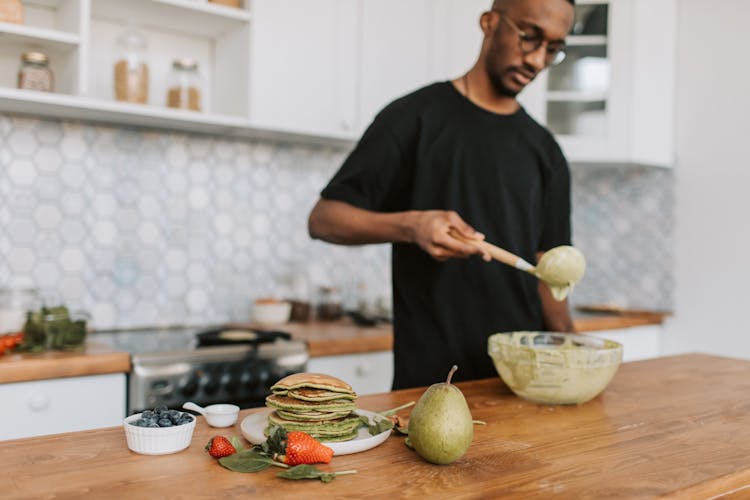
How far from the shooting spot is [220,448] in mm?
1011

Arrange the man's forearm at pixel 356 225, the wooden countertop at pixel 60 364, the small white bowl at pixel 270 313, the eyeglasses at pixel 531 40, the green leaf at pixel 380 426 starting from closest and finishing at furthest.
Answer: the green leaf at pixel 380 426
the man's forearm at pixel 356 225
the eyeglasses at pixel 531 40
the wooden countertop at pixel 60 364
the small white bowl at pixel 270 313

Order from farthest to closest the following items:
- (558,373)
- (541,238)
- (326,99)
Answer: (326,99) → (541,238) → (558,373)

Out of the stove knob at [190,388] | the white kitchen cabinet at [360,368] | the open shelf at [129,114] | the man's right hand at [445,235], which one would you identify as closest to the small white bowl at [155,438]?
the man's right hand at [445,235]

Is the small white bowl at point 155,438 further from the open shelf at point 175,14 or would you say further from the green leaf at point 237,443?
the open shelf at point 175,14

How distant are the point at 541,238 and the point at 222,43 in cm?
166

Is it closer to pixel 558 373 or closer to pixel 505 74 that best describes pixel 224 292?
pixel 505 74

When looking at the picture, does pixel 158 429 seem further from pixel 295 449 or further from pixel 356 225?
pixel 356 225

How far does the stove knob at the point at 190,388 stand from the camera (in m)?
2.23

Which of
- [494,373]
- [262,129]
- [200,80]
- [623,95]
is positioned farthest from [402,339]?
[623,95]

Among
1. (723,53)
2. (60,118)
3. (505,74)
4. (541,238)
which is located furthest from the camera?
(723,53)

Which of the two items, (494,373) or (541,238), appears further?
(541,238)

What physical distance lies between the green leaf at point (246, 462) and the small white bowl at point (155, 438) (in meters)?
0.09

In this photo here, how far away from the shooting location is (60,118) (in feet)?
8.64

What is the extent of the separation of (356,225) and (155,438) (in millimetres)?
764
